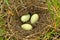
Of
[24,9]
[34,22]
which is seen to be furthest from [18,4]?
[34,22]

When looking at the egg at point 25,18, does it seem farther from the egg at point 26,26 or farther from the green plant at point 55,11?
the green plant at point 55,11

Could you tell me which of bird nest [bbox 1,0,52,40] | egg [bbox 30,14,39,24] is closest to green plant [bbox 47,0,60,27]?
bird nest [bbox 1,0,52,40]

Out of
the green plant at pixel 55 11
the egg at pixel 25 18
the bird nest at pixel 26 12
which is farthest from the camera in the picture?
the egg at pixel 25 18

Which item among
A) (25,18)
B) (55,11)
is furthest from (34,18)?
(55,11)

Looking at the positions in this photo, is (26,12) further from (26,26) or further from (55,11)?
(55,11)

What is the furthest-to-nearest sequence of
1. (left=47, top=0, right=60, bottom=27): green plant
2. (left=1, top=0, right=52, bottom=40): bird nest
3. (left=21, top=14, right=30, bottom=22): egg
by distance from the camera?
1. (left=21, top=14, right=30, bottom=22): egg
2. (left=1, top=0, right=52, bottom=40): bird nest
3. (left=47, top=0, right=60, bottom=27): green plant

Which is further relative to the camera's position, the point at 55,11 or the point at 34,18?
the point at 34,18

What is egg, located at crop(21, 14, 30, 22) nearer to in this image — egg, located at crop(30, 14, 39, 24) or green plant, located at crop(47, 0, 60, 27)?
egg, located at crop(30, 14, 39, 24)

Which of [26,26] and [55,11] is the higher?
[55,11]

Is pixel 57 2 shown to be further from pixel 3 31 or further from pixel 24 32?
pixel 3 31

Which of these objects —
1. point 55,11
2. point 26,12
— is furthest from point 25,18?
point 55,11

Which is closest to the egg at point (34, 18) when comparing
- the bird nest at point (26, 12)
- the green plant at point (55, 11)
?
the bird nest at point (26, 12)
